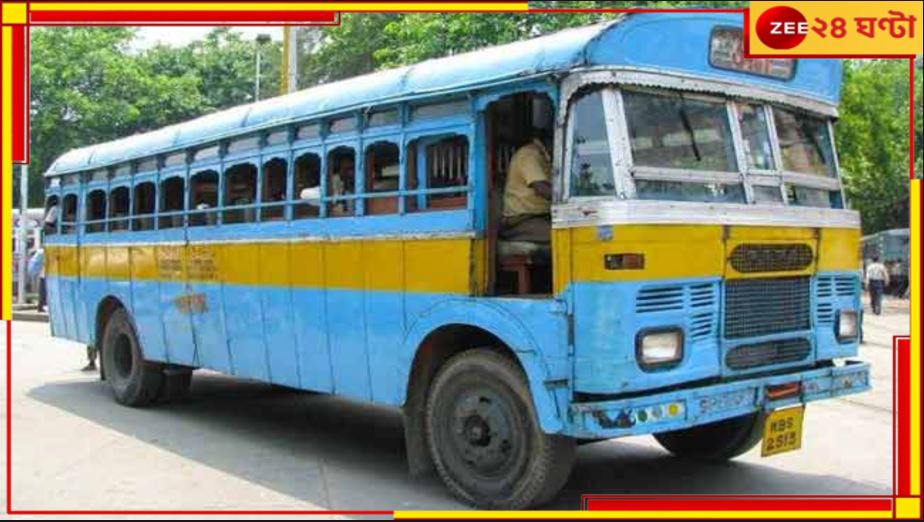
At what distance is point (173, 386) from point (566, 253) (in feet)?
19.5

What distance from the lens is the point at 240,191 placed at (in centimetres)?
831

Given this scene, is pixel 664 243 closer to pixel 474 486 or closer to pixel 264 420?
pixel 474 486

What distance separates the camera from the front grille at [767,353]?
18.5 ft

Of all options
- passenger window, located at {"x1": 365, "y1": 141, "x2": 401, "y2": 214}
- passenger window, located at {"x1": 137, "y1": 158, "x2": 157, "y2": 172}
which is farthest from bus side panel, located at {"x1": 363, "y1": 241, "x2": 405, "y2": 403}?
passenger window, located at {"x1": 137, "y1": 158, "x2": 157, "y2": 172}

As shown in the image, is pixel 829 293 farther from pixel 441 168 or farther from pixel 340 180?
pixel 340 180

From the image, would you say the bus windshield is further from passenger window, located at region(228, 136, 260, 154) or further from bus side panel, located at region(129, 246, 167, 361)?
bus side panel, located at region(129, 246, 167, 361)

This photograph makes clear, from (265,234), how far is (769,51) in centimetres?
387

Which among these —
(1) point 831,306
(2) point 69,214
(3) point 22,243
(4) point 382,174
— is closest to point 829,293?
(1) point 831,306

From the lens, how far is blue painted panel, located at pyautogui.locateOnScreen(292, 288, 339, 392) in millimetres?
7039

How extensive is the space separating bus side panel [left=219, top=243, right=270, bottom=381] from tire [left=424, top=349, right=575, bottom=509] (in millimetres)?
→ 2156

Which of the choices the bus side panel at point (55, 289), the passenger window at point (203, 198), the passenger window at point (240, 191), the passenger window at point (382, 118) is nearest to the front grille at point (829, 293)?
the passenger window at point (382, 118)

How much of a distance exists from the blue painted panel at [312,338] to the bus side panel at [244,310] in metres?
0.57

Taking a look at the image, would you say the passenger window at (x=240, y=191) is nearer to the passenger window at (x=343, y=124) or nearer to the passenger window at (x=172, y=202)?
the passenger window at (x=172, y=202)

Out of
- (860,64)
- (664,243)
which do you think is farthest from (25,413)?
(860,64)
